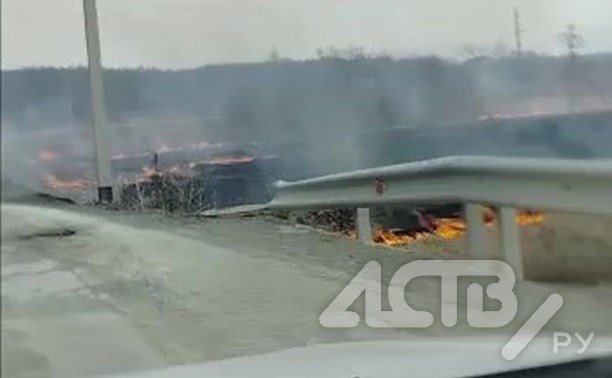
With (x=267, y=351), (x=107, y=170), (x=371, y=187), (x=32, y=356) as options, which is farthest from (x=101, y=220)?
(x=371, y=187)

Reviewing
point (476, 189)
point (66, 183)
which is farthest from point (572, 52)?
point (66, 183)

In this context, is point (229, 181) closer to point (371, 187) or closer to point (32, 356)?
point (371, 187)

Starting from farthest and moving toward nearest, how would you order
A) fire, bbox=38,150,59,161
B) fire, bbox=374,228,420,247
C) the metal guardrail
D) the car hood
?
fire, bbox=374,228,420,247
the metal guardrail
the car hood
fire, bbox=38,150,59,161

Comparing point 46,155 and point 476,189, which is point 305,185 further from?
point 46,155

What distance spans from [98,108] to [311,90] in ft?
1.56

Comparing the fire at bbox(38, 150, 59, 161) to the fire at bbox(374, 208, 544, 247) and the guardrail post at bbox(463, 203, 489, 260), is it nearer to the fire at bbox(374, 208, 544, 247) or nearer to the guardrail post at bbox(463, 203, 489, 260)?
the fire at bbox(374, 208, 544, 247)

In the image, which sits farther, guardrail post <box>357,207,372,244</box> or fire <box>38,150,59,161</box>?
guardrail post <box>357,207,372,244</box>

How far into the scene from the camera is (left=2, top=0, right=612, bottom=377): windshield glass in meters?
2.05

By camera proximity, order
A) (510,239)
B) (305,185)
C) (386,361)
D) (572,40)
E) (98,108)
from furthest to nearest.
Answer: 1. (510,239)
2. (572,40)
3. (305,185)
4. (386,361)
5. (98,108)

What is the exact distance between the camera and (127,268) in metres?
2.16

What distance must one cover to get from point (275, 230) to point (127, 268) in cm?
43

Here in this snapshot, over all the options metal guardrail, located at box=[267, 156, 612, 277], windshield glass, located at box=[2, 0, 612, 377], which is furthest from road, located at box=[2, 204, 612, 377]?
metal guardrail, located at box=[267, 156, 612, 277]

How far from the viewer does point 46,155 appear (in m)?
2.01

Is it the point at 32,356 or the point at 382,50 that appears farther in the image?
the point at 382,50
